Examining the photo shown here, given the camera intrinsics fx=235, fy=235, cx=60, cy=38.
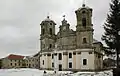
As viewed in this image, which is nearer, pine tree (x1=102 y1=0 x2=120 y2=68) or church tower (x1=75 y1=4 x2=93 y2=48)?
pine tree (x1=102 y1=0 x2=120 y2=68)

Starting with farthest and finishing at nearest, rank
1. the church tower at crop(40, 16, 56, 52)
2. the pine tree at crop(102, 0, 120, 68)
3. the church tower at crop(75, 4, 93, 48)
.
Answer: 1. the church tower at crop(40, 16, 56, 52)
2. the church tower at crop(75, 4, 93, 48)
3. the pine tree at crop(102, 0, 120, 68)

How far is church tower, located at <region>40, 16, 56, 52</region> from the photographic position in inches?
2191

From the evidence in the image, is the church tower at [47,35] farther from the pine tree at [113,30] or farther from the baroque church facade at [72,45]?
the pine tree at [113,30]

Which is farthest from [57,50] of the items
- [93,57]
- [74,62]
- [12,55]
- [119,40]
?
[12,55]

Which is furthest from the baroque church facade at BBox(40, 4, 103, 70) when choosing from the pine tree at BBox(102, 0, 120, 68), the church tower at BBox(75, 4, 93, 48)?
the pine tree at BBox(102, 0, 120, 68)

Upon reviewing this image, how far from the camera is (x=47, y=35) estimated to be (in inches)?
2189

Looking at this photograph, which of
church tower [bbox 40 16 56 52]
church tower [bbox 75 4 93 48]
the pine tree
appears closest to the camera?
the pine tree

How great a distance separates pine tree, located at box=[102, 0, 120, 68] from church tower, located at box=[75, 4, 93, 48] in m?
18.0

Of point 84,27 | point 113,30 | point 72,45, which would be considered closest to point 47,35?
point 72,45

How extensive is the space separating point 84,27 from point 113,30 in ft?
62.6

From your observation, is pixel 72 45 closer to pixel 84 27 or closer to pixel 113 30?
pixel 84 27

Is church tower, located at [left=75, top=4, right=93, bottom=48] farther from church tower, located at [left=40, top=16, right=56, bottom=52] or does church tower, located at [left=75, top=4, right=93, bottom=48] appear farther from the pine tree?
the pine tree

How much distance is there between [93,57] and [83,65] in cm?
263

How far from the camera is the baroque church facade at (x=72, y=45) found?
46.6 m
